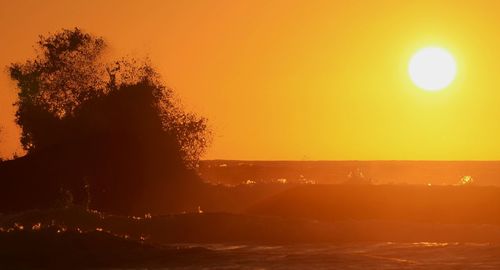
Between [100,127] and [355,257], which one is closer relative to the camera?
[355,257]

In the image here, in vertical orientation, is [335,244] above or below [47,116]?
below

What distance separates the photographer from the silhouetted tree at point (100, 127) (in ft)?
220

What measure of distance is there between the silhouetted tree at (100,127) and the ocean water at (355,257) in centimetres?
2257

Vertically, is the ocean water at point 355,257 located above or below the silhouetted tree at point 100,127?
below

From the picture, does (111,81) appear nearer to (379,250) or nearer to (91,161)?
(91,161)

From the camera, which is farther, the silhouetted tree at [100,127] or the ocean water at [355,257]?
the silhouetted tree at [100,127]

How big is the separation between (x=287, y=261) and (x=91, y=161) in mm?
30582

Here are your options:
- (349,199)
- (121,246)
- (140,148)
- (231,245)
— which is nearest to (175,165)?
(140,148)

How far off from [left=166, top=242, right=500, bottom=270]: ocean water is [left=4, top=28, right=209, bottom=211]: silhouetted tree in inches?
889

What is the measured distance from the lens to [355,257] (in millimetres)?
39906

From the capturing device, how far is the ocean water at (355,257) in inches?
1464

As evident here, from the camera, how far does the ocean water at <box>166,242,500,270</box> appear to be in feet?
122

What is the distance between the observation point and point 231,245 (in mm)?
47594

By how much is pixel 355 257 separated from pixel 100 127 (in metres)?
33.7
